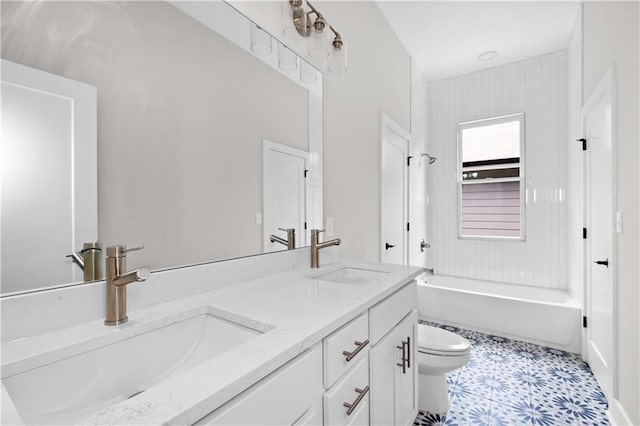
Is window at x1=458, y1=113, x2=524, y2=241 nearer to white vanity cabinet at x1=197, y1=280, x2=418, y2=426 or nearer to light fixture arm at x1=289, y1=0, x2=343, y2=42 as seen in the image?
white vanity cabinet at x1=197, y1=280, x2=418, y2=426

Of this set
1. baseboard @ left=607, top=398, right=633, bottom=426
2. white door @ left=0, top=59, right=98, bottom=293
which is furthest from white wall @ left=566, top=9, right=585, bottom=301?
white door @ left=0, top=59, right=98, bottom=293

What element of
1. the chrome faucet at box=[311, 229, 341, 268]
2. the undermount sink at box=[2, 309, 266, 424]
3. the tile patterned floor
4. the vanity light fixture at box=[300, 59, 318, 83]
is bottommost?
the tile patterned floor

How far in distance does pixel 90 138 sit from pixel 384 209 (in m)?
2.13

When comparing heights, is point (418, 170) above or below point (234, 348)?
above

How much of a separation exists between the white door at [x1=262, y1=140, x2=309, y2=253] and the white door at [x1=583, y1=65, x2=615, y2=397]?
5.57 ft

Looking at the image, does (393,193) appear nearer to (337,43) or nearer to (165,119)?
(337,43)

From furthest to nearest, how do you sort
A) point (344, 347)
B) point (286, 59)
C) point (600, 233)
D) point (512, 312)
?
point (512, 312) < point (600, 233) < point (286, 59) < point (344, 347)

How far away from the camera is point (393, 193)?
2.85m

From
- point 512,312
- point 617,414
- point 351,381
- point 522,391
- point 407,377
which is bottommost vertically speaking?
point 522,391

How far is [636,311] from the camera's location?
1421 millimetres

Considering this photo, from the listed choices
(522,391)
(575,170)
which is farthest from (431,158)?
(522,391)

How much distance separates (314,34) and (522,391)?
8.22 ft

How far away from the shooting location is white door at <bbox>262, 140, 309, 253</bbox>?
55.9 inches

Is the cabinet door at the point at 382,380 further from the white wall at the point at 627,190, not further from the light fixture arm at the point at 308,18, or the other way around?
the light fixture arm at the point at 308,18
